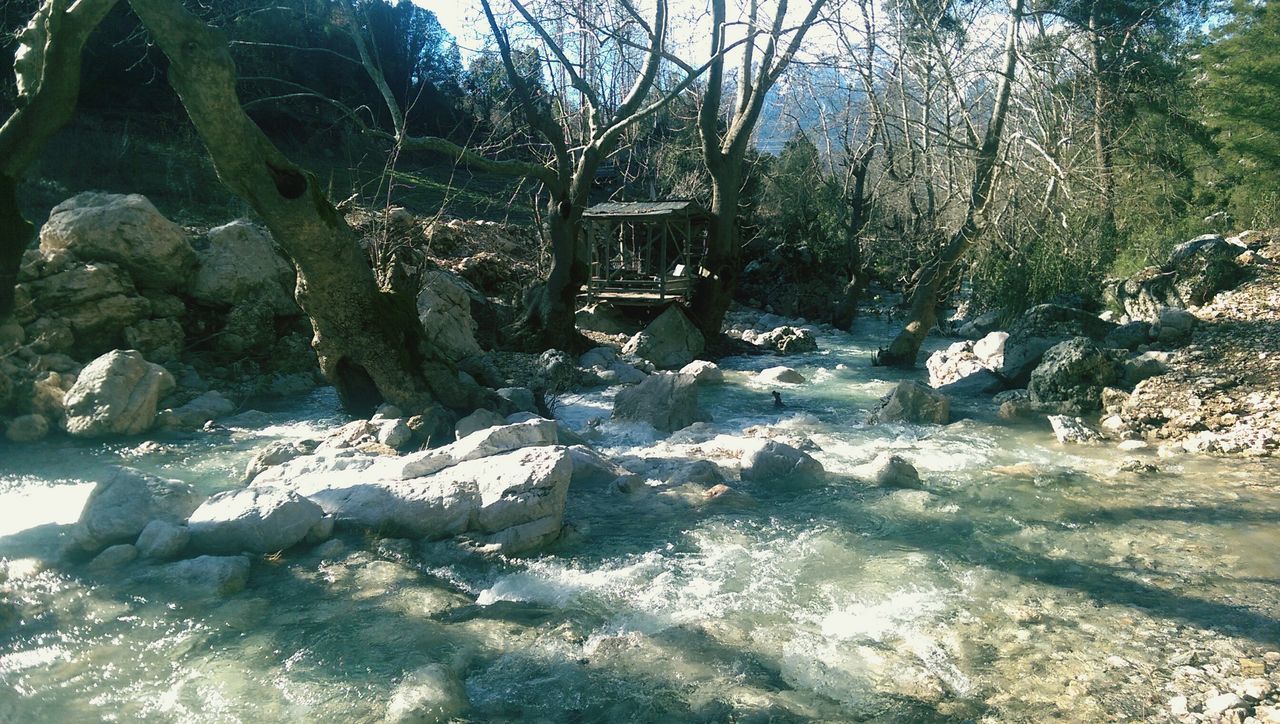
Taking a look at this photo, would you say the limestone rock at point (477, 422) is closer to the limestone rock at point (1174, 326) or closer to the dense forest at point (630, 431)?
the dense forest at point (630, 431)

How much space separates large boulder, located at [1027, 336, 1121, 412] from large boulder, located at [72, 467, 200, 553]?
25.1ft

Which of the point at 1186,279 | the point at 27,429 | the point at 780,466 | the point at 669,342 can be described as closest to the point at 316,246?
the point at 27,429

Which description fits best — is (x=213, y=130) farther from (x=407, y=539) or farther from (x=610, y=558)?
(x=610, y=558)

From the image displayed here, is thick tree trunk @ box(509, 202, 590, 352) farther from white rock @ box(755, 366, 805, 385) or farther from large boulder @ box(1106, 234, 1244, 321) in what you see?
large boulder @ box(1106, 234, 1244, 321)

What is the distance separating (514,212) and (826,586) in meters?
18.9

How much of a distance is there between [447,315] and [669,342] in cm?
378

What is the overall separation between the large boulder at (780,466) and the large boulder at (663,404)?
1.64m

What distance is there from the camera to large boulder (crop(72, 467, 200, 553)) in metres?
4.21

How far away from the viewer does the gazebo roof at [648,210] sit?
13.9 meters

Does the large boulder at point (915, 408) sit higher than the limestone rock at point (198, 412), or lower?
lower

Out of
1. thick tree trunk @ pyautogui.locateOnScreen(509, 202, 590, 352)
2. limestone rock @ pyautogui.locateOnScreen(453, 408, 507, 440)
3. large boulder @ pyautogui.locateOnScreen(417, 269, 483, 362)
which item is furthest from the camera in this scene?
thick tree trunk @ pyautogui.locateOnScreen(509, 202, 590, 352)

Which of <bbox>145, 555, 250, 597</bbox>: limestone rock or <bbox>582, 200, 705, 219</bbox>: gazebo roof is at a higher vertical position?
<bbox>582, 200, 705, 219</bbox>: gazebo roof

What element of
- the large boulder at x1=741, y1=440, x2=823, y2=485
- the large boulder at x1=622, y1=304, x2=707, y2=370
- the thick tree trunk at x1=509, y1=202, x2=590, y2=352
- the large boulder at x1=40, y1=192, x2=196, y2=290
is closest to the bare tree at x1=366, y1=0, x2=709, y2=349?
the thick tree trunk at x1=509, y1=202, x2=590, y2=352

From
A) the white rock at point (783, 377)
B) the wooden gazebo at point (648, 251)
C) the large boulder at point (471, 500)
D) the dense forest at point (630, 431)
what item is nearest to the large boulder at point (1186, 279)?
the dense forest at point (630, 431)
